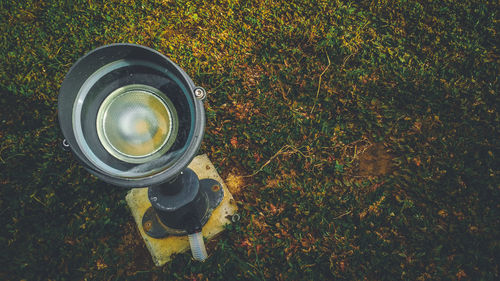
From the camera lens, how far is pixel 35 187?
2.67m

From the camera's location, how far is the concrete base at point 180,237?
237cm

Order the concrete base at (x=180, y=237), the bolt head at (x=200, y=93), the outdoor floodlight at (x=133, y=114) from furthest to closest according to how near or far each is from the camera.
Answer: the concrete base at (x=180, y=237), the bolt head at (x=200, y=93), the outdoor floodlight at (x=133, y=114)

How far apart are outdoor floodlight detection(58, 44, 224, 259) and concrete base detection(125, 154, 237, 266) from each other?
4.19ft

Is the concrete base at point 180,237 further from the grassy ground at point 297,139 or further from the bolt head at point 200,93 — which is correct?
the bolt head at point 200,93

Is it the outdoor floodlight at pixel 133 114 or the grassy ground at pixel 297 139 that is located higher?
the outdoor floodlight at pixel 133 114

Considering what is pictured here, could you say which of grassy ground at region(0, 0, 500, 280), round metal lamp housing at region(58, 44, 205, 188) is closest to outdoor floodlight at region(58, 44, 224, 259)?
round metal lamp housing at region(58, 44, 205, 188)

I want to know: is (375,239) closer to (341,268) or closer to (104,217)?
(341,268)

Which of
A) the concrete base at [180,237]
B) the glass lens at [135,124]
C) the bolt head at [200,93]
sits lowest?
the concrete base at [180,237]

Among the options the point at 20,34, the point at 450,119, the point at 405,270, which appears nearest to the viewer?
the point at 405,270

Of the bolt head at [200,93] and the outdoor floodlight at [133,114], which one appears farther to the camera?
the bolt head at [200,93]

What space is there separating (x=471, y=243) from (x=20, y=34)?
5068 millimetres

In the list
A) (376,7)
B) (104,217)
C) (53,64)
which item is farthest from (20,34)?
(376,7)

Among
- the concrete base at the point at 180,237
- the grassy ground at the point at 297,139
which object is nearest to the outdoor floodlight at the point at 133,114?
the concrete base at the point at 180,237

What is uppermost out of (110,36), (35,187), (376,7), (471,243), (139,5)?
(376,7)
